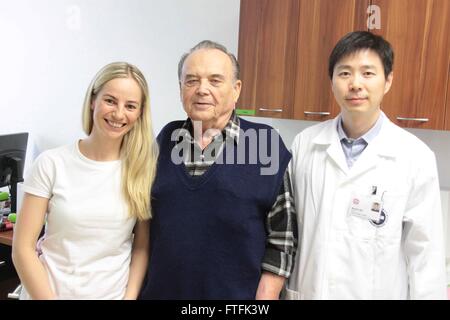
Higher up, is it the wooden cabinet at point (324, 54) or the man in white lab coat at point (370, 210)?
the wooden cabinet at point (324, 54)

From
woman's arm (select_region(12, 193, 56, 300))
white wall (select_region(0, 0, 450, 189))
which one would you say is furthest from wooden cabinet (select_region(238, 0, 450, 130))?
woman's arm (select_region(12, 193, 56, 300))

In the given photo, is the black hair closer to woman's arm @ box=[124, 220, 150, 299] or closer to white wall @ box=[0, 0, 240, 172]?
woman's arm @ box=[124, 220, 150, 299]

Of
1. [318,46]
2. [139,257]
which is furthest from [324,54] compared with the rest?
[139,257]

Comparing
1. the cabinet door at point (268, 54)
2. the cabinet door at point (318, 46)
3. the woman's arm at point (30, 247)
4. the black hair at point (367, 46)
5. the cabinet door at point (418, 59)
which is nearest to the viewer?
the woman's arm at point (30, 247)

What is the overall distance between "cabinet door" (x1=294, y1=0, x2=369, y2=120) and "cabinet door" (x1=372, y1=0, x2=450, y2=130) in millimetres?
131

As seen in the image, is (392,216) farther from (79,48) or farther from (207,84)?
(79,48)

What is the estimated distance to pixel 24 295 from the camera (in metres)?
1.34

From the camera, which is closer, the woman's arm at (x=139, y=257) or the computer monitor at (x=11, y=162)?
the woman's arm at (x=139, y=257)

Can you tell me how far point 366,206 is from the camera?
134 cm

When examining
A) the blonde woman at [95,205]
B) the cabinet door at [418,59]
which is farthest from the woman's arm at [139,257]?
the cabinet door at [418,59]

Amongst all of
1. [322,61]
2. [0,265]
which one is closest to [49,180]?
[322,61]

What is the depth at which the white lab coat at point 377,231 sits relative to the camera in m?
1.33

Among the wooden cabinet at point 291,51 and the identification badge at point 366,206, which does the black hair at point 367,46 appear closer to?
the identification badge at point 366,206

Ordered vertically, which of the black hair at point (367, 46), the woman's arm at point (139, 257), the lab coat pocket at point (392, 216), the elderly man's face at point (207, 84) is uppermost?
the black hair at point (367, 46)
